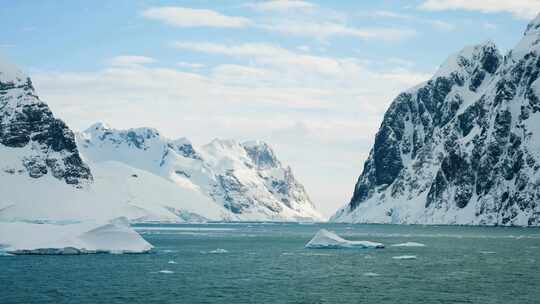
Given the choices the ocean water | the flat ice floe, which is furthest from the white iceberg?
the flat ice floe

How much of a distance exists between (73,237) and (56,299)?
53330 mm

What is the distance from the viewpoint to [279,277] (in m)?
94.7

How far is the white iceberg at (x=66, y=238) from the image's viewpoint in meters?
125

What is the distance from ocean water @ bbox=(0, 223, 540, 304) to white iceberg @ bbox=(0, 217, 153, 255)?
242cm

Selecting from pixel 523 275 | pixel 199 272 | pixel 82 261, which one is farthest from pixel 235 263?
pixel 523 275

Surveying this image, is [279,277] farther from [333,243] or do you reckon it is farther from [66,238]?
[333,243]

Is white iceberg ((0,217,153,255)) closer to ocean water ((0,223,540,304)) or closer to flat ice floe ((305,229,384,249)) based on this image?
ocean water ((0,223,540,304))

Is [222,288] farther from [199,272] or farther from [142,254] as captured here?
[142,254]

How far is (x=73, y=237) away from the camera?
415 ft

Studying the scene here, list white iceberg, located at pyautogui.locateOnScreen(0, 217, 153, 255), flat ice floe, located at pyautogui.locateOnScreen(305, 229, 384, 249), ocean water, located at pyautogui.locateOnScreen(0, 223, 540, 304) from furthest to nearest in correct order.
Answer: flat ice floe, located at pyautogui.locateOnScreen(305, 229, 384, 249)
white iceberg, located at pyautogui.locateOnScreen(0, 217, 153, 255)
ocean water, located at pyautogui.locateOnScreen(0, 223, 540, 304)

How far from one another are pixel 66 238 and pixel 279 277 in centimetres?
4591

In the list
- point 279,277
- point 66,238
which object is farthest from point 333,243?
point 279,277

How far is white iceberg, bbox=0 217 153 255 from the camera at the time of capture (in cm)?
12456

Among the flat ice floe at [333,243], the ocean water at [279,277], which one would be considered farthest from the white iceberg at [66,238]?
the flat ice floe at [333,243]
